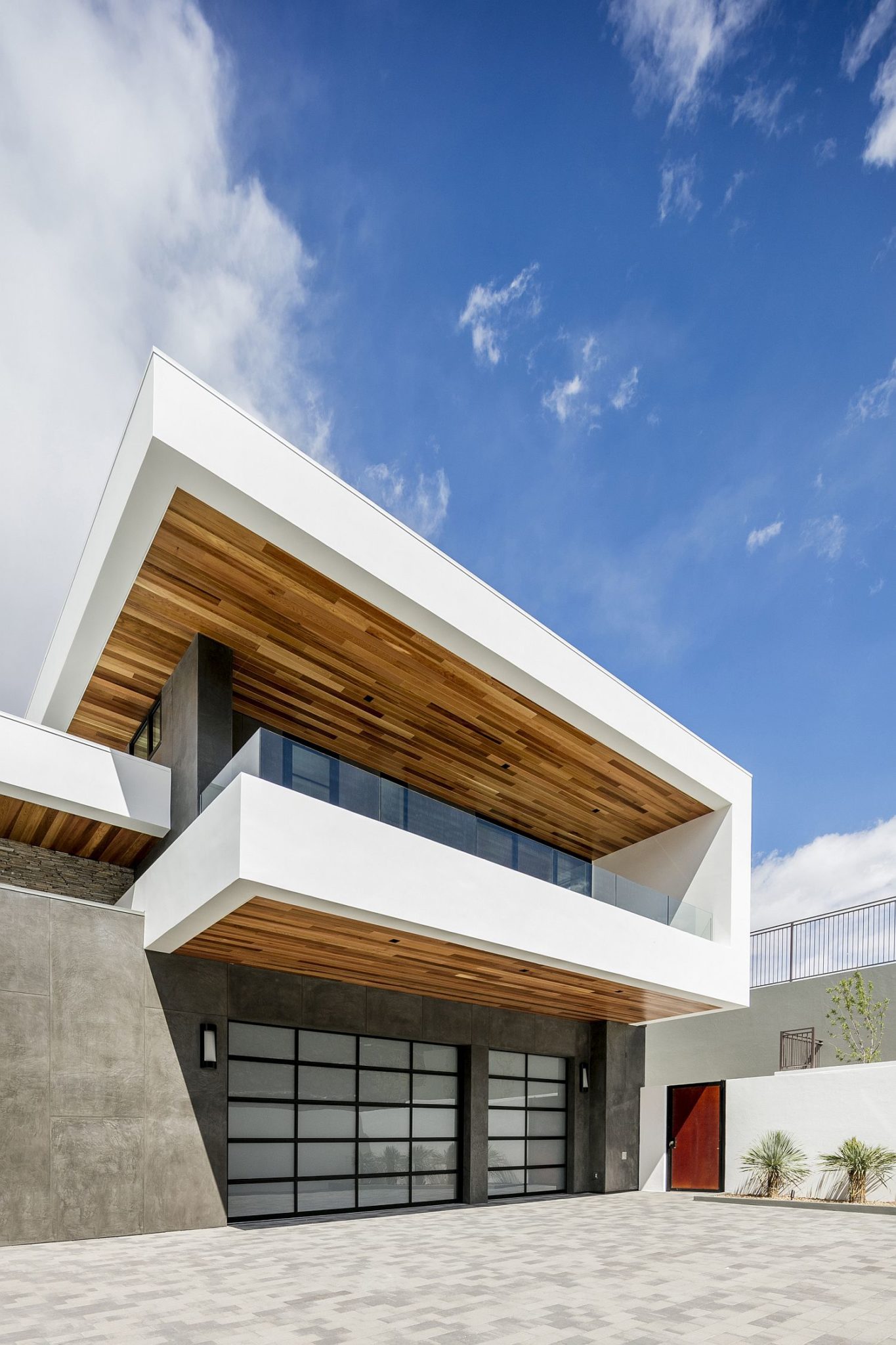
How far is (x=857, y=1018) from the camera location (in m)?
16.5

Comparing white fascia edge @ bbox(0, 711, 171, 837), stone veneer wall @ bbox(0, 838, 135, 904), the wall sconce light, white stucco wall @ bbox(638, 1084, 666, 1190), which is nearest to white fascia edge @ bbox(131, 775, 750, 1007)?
white fascia edge @ bbox(0, 711, 171, 837)

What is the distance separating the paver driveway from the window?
562 centimetres

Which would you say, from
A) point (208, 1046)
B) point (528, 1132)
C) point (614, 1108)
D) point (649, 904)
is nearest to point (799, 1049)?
point (614, 1108)

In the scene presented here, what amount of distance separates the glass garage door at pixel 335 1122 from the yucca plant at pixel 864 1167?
597cm

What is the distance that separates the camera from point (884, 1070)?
13.4 metres

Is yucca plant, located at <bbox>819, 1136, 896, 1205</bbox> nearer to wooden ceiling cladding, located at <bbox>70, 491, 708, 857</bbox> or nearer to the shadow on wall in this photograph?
wooden ceiling cladding, located at <bbox>70, 491, 708, 857</bbox>

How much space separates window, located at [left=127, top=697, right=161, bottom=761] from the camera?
11309mm

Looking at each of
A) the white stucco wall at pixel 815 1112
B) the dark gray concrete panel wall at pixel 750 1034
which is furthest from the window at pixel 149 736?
the dark gray concrete panel wall at pixel 750 1034

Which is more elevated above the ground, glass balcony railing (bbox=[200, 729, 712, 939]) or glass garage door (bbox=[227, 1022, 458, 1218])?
glass balcony railing (bbox=[200, 729, 712, 939])

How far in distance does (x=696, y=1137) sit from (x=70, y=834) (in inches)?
487

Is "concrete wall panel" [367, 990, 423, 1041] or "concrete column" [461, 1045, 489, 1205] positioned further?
"concrete column" [461, 1045, 489, 1205]

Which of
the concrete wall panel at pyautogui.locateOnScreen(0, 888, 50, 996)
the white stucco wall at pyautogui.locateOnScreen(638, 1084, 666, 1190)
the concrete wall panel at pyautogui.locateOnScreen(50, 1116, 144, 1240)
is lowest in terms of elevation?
the white stucco wall at pyautogui.locateOnScreen(638, 1084, 666, 1190)

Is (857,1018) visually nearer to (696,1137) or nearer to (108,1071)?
(696,1137)

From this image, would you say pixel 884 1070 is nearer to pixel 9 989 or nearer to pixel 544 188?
pixel 9 989
